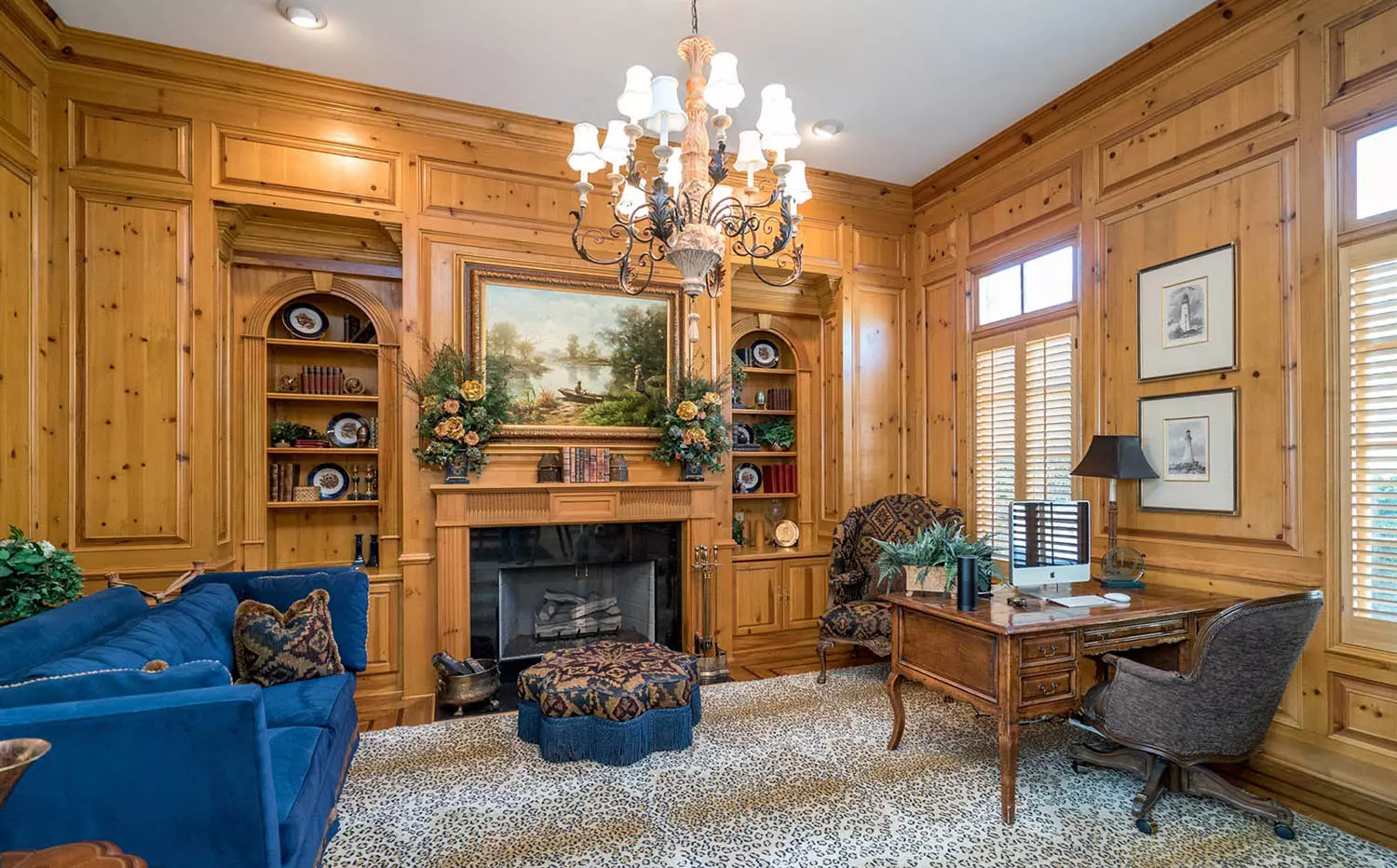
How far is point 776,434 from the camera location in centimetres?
567

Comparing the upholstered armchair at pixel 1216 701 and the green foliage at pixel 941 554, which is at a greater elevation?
the green foliage at pixel 941 554

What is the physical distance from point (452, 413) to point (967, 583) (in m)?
3.02

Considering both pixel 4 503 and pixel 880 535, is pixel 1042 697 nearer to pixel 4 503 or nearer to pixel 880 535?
pixel 880 535

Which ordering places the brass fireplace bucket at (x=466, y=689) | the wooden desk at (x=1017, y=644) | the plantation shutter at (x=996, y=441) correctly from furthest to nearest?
the plantation shutter at (x=996, y=441) < the brass fireplace bucket at (x=466, y=689) < the wooden desk at (x=1017, y=644)

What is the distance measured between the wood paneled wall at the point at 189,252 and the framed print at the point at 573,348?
156 mm

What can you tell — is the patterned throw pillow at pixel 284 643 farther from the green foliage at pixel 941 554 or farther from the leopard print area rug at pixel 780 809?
the green foliage at pixel 941 554

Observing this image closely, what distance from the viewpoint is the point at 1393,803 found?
2680mm

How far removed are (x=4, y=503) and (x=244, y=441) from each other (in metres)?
1.32

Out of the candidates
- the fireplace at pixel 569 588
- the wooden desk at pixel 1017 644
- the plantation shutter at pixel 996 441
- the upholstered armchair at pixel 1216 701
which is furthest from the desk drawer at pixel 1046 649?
the fireplace at pixel 569 588

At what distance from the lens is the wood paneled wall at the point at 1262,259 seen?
2.85 metres

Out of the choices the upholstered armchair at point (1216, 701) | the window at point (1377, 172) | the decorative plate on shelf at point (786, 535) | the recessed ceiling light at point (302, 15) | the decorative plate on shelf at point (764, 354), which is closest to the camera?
the upholstered armchair at point (1216, 701)

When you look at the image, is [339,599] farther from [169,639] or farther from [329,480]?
[329,480]

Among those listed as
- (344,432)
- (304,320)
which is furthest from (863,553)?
(304,320)

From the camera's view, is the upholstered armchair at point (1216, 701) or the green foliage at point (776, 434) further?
the green foliage at point (776, 434)
